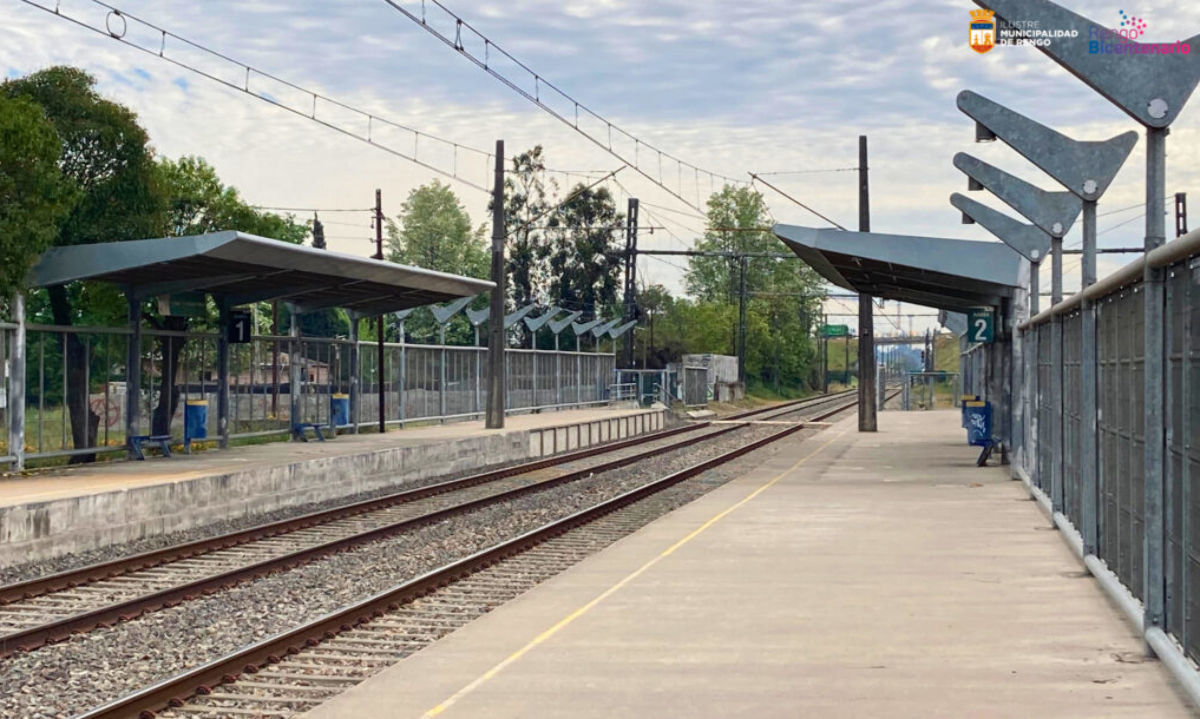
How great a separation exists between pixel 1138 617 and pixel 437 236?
105423 mm

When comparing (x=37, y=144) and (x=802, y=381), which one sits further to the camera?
(x=802, y=381)

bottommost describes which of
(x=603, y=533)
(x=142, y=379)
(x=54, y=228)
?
(x=603, y=533)

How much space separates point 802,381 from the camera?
118m

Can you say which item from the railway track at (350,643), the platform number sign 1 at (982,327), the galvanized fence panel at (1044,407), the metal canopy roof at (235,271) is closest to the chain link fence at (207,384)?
the metal canopy roof at (235,271)

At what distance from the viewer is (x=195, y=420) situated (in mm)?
25812

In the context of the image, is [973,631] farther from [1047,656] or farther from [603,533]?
[603,533]

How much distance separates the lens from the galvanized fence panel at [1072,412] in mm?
12742

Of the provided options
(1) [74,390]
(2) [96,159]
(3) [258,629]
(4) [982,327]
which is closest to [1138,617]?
(3) [258,629]

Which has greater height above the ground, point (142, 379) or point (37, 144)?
point (37, 144)

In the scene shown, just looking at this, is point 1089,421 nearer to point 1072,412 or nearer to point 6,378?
point 1072,412

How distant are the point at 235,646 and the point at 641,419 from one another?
37719mm

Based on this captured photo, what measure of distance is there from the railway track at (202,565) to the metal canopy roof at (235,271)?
13.0 ft

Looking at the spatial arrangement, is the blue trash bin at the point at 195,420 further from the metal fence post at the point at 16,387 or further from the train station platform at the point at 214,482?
the metal fence post at the point at 16,387

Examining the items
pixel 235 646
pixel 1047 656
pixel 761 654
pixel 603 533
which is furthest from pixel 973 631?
pixel 603 533
